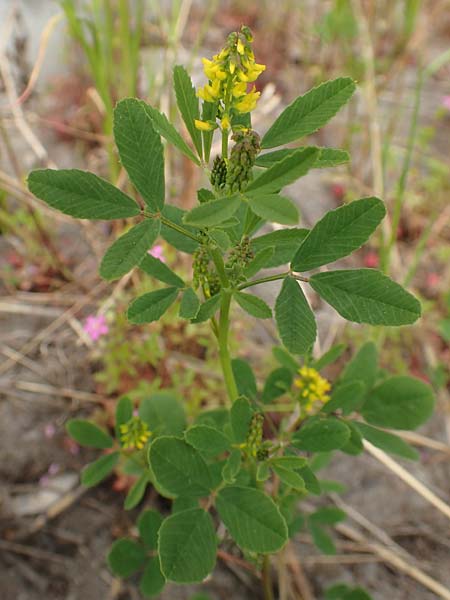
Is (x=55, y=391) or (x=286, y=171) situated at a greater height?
(x=286, y=171)

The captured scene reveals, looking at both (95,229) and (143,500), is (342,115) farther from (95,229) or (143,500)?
(143,500)

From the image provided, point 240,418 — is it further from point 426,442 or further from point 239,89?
point 426,442

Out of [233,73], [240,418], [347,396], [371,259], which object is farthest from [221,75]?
[371,259]

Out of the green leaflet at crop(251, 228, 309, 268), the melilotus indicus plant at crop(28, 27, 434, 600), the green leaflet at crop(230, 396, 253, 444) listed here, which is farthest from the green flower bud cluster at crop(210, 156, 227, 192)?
the green leaflet at crop(230, 396, 253, 444)

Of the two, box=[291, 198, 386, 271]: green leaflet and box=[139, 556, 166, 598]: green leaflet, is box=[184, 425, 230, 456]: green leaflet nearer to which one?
box=[291, 198, 386, 271]: green leaflet

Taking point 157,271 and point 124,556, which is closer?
point 157,271

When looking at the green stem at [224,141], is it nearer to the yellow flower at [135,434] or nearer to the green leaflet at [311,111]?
the green leaflet at [311,111]
